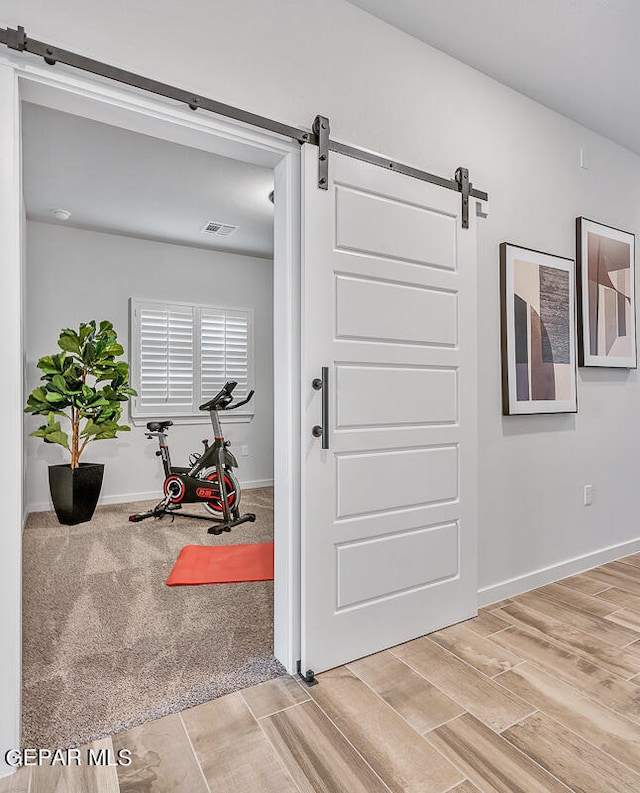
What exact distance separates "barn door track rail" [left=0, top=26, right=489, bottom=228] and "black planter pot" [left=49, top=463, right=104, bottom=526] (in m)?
3.34

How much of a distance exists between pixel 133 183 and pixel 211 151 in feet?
7.28

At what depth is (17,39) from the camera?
4.77 feet

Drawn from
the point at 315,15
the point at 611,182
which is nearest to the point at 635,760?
the point at 315,15

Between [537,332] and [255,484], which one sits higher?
[537,332]

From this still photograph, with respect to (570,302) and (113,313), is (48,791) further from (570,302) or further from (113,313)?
(113,313)

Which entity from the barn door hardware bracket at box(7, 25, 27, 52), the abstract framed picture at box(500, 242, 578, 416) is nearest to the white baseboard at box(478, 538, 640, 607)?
the abstract framed picture at box(500, 242, 578, 416)

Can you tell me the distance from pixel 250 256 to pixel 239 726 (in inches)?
194

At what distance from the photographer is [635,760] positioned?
1498mm

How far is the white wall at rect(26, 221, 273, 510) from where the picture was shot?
4.64m

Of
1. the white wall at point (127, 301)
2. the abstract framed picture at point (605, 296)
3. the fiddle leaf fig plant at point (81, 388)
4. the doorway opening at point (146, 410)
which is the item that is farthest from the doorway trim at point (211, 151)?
the white wall at point (127, 301)

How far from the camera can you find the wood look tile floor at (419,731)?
142cm

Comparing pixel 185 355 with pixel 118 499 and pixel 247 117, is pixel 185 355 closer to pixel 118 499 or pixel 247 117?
pixel 118 499

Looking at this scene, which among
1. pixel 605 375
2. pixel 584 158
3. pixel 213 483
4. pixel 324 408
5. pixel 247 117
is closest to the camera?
pixel 247 117

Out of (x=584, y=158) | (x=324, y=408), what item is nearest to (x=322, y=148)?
(x=324, y=408)
